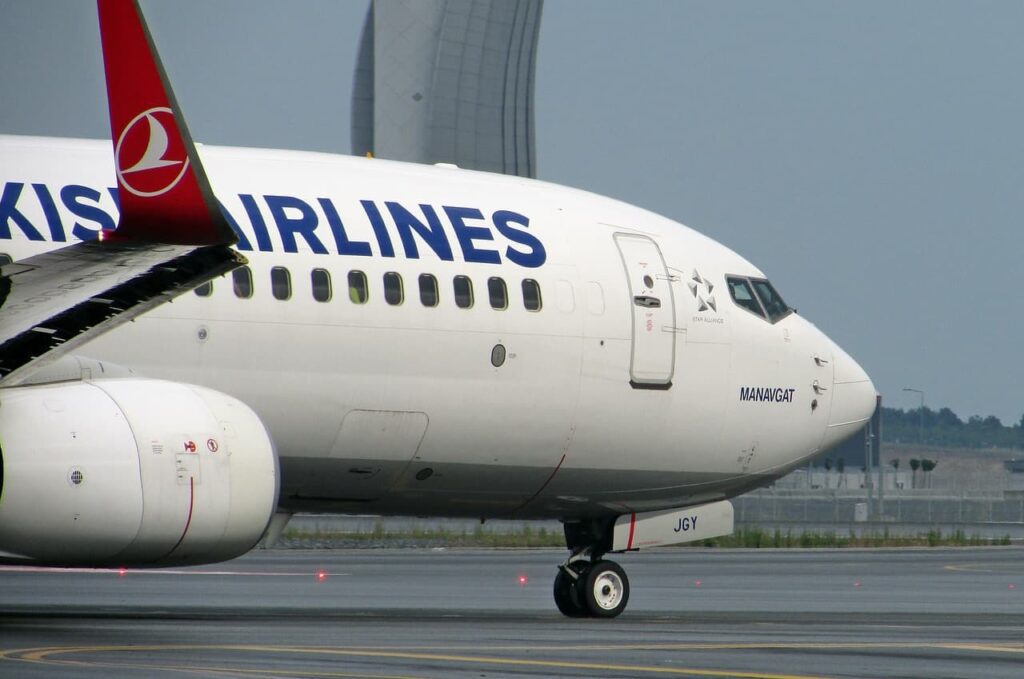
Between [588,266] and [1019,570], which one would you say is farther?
[1019,570]

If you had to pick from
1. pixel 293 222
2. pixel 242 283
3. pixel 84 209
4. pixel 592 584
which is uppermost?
pixel 293 222

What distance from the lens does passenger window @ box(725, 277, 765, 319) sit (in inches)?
838

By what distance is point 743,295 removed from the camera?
21406 mm

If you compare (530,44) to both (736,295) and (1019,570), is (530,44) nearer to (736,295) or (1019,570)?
(1019,570)

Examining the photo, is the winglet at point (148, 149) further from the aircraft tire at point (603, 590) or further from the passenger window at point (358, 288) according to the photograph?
the aircraft tire at point (603, 590)

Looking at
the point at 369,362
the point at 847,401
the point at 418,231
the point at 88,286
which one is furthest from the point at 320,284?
the point at 847,401

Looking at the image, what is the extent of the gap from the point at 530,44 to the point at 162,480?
4708 inches

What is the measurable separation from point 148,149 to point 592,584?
430 inches

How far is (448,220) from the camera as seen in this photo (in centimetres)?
1895

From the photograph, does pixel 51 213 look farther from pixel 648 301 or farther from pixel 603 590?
pixel 603 590

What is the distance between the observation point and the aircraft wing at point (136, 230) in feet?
34.2

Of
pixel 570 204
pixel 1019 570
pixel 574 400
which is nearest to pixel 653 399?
pixel 574 400

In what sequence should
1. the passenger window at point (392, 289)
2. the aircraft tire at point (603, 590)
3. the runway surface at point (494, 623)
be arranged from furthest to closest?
the aircraft tire at point (603, 590)
the passenger window at point (392, 289)
the runway surface at point (494, 623)

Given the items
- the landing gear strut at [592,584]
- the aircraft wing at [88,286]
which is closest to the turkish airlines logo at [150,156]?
the aircraft wing at [88,286]
